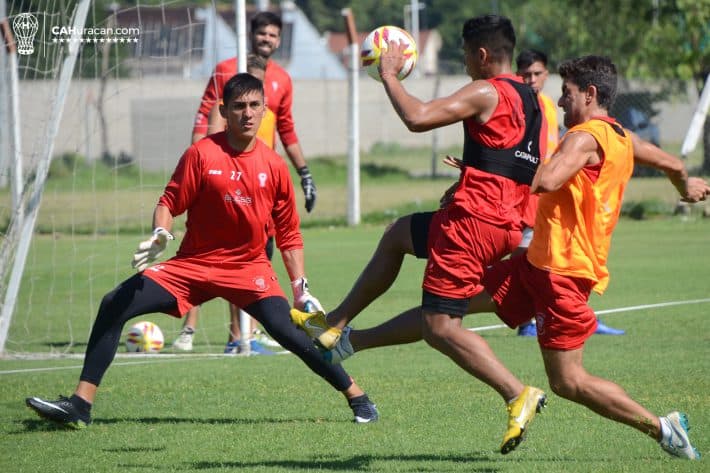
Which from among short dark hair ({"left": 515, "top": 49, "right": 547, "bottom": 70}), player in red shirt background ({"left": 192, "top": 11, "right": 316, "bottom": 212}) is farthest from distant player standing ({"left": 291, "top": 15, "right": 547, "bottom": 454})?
player in red shirt background ({"left": 192, "top": 11, "right": 316, "bottom": 212})

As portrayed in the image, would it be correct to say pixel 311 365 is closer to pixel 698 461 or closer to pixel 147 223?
pixel 698 461

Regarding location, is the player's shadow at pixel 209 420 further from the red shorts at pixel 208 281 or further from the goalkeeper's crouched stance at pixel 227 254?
the red shorts at pixel 208 281

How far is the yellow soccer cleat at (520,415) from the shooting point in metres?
5.43

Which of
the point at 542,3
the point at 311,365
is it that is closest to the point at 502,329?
the point at 311,365

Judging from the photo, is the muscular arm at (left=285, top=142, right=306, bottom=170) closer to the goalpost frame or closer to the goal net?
the goal net

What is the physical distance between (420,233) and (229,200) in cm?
147

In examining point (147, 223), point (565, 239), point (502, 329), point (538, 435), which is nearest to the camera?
point (565, 239)

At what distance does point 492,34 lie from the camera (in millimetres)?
6082

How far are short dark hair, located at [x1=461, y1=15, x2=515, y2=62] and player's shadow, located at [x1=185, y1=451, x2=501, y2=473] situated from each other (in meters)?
2.11

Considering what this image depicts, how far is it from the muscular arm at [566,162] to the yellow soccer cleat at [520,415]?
992 millimetres

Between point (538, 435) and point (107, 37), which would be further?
point (107, 37)

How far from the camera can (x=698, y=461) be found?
19.1ft

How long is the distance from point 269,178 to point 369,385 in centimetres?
194

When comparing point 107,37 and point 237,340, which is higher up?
point 107,37
